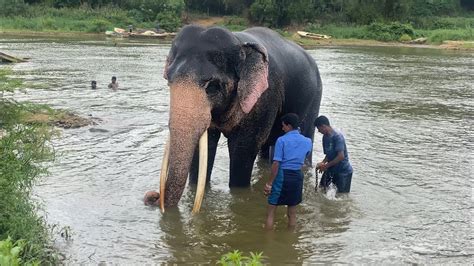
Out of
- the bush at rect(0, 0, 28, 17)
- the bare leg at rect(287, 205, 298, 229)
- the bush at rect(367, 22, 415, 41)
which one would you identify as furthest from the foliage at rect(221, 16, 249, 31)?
the bare leg at rect(287, 205, 298, 229)

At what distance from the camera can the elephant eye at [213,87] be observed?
584 centimetres

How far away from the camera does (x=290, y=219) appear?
5.96 metres

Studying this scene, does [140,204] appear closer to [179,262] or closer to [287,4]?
[179,262]

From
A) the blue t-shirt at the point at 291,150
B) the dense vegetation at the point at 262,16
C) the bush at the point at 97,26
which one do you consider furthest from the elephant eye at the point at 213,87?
the bush at the point at 97,26

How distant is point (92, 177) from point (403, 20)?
46.1 metres

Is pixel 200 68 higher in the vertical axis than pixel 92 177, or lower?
higher

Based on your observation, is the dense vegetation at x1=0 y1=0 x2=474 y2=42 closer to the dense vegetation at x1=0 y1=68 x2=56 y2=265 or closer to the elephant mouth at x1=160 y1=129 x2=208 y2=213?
the elephant mouth at x1=160 y1=129 x2=208 y2=213

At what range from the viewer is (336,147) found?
6789mm

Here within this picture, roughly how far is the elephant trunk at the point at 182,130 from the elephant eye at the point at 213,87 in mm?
213

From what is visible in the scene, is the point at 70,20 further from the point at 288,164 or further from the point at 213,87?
the point at 288,164

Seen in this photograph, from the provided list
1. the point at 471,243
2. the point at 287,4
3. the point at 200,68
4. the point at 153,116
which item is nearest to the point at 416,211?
the point at 471,243

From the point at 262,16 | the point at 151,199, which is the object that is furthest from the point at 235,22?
the point at 151,199

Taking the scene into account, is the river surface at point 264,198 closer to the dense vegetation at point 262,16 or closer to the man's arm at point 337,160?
the man's arm at point 337,160

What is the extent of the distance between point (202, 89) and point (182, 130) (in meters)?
0.45
